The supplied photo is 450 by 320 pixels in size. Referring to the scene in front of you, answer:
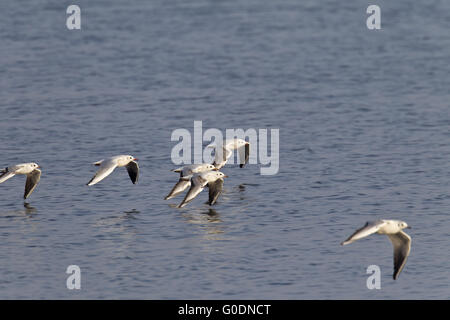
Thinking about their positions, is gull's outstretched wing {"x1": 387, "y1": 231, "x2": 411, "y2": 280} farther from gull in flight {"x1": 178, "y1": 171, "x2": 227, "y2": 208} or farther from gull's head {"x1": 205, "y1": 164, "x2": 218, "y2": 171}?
gull's head {"x1": 205, "y1": 164, "x2": 218, "y2": 171}

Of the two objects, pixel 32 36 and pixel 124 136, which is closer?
pixel 124 136

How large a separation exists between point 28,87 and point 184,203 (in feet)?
75.4

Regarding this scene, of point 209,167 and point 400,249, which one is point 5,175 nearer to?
point 209,167

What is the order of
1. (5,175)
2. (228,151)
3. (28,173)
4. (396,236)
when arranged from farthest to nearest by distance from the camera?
(228,151), (28,173), (5,175), (396,236)

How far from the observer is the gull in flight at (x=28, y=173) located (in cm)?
3662

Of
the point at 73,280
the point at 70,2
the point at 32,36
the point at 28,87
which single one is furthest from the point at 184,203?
the point at 70,2

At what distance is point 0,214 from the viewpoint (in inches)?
1399

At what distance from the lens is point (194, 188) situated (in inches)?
1371

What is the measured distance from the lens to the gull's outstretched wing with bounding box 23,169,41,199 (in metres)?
36.8

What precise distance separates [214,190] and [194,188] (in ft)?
3.93

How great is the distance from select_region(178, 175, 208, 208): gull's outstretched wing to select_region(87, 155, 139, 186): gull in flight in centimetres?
286

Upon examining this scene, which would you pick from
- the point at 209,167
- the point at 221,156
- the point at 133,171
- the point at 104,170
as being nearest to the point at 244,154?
the point at 221,156

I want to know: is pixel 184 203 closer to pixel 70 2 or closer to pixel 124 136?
pixel 124 136
